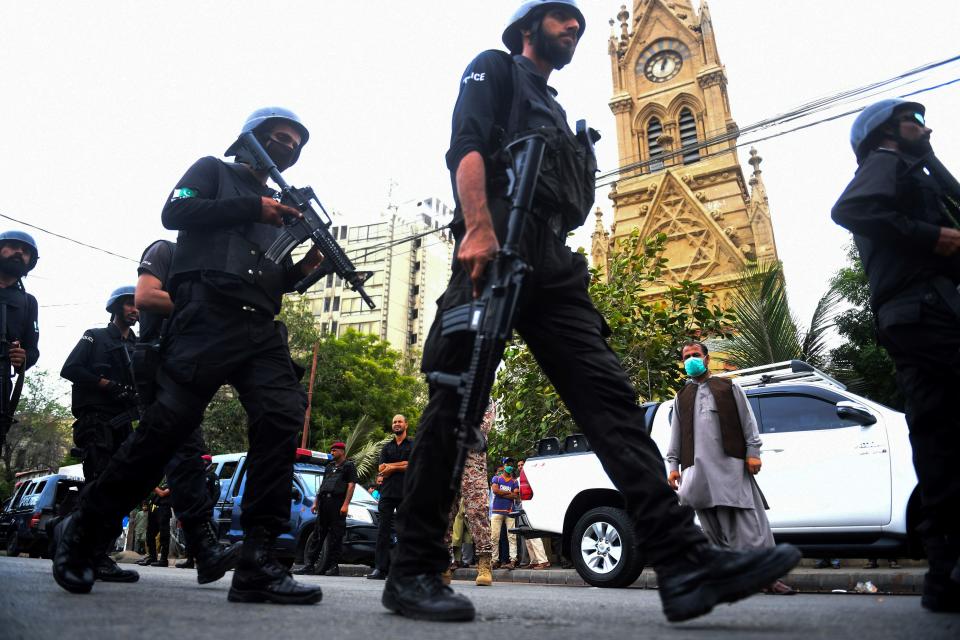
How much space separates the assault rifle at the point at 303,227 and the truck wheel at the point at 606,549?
4189 mm

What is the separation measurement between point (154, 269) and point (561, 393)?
8.66 ft

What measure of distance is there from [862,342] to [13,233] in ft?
52.8

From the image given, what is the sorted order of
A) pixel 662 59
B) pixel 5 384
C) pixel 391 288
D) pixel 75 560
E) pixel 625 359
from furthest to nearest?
pixel 391 288 → pixel 662 59 → pixel 625 359 → pixel 5 384 → pixel 75 560

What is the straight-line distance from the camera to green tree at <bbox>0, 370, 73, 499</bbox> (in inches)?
1513

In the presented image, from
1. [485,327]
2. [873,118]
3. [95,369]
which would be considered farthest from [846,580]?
[95,369]

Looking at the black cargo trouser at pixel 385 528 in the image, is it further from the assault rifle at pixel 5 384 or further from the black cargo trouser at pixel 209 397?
the black cargo trouser at pixel 209 397

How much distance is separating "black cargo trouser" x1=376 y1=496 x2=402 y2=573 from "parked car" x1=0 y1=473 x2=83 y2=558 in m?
9.46

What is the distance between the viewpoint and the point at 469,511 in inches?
283

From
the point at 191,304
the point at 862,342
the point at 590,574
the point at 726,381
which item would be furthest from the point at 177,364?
the point at 862,342

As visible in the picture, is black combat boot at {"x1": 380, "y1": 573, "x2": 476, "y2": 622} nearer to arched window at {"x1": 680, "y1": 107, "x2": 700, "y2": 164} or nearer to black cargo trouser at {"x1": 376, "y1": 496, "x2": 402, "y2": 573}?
black cargo trouser at {"x1": 376, "y1": 496, "x2": 402, "y2": 573}

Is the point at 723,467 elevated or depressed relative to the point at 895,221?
depressed

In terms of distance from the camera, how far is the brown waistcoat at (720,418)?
18.1 feet

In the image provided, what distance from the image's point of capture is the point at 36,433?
129ft

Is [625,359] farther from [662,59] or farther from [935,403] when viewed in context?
[662,59]
